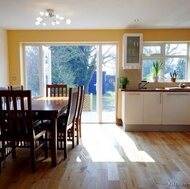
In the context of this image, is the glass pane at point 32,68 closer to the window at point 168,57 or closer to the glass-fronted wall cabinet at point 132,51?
the glass-fronted wall cabinet at point 132,51

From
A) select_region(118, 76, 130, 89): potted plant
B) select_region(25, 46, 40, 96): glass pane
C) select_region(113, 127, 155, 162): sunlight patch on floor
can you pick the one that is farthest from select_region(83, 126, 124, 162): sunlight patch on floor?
select_region(25, 46, 40, 96): glass pane

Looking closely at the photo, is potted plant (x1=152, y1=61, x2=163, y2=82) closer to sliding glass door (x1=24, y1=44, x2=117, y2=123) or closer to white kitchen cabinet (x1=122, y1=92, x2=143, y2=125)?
white kitchen cabinet (x1=122, y1=92, x2=143, y2=125)

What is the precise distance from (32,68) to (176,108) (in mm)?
3463

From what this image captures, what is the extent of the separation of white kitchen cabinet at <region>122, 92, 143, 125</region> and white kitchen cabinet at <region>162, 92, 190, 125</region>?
0.50 meters

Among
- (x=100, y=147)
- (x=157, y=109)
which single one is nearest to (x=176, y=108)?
(x=157, y=109)

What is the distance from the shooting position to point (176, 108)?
3920 millimetres

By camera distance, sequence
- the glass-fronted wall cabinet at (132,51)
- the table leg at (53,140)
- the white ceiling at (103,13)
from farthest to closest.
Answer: the glass-fronted wall cabinet at (132,51) < the white ceiling at (103,13) < the table leg at (53,140)

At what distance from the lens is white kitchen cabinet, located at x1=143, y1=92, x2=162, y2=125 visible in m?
3.90

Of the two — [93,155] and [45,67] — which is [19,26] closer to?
[45,67]

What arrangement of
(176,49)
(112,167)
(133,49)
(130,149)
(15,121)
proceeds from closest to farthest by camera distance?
1. (15,121)
2. (112,167)
3. (130,149)
4. (133,49)
5. (176,49)

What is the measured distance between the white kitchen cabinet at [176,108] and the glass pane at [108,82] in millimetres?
1266

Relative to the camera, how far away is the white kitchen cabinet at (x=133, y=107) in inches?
154

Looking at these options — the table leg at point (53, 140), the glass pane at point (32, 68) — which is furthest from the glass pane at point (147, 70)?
the table leg at point (53, 140)

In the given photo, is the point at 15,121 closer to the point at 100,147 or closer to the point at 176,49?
the point at 100,147
